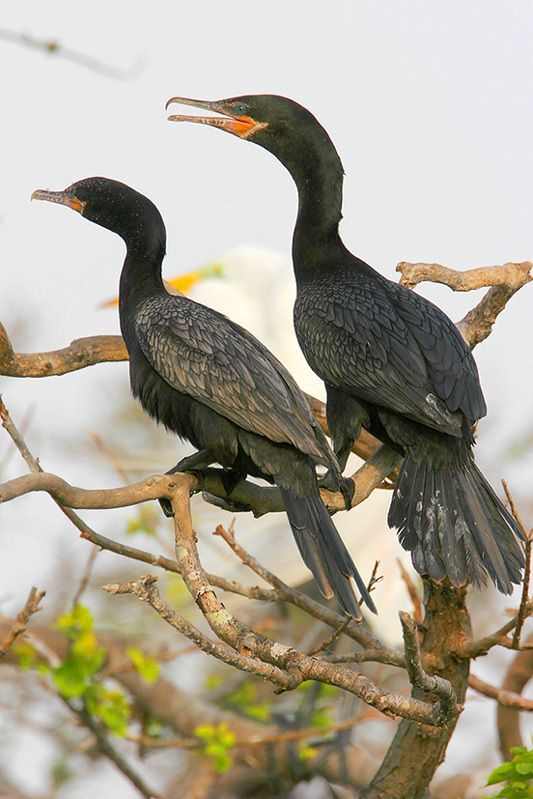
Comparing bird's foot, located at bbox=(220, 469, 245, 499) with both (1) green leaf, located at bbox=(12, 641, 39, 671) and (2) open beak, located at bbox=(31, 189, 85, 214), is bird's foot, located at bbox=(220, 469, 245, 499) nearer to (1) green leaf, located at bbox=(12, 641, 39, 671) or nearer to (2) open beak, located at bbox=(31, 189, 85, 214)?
(2) open beak, located at bbox=(31, 189, 85, 214)

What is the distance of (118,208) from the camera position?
352 cm

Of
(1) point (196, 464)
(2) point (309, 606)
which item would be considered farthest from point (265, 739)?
(1) point (196, 464)

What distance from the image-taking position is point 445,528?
3127 millimetres

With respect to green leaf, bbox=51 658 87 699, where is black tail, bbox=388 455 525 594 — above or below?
below

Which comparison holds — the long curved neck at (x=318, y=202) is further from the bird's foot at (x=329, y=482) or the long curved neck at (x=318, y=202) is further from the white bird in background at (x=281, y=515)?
the white bird in background at (x=281, y=515)

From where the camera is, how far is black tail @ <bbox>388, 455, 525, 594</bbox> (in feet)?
10.0

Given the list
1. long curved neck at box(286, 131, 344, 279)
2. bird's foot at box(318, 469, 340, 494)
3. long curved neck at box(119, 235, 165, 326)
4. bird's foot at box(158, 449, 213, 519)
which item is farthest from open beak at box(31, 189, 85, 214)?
bird's foot at box(318, 469, 340, 494)

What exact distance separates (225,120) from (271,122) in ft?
0.46

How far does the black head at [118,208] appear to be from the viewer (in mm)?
3492

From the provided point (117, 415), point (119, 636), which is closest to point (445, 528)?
point (119, 636)

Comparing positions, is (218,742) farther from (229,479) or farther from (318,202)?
(318,202)

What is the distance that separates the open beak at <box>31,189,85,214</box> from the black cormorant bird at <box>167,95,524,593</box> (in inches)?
15.8

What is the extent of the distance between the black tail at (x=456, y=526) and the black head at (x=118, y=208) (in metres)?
0.99

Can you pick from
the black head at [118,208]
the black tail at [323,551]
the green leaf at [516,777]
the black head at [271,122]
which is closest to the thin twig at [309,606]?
the black tail at [323,551]
